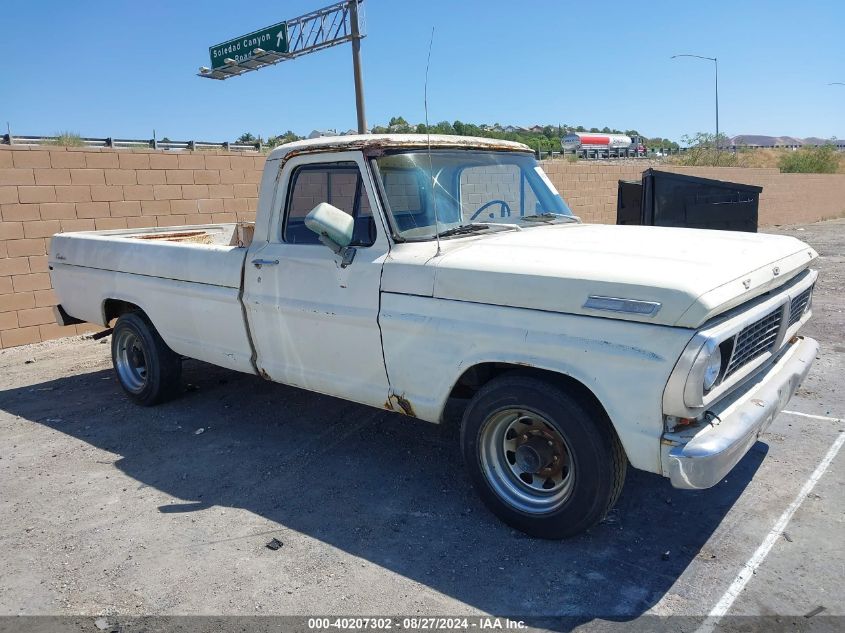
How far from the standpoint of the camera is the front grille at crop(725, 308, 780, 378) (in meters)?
3.21

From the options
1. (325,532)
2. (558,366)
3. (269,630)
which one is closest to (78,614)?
(269,630)

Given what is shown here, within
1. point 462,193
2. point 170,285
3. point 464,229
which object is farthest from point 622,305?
point 170,285

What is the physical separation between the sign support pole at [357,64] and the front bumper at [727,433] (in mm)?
13412

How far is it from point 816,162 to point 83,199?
38472 mm

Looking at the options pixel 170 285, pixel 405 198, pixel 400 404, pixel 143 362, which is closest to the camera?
pixel 400 404

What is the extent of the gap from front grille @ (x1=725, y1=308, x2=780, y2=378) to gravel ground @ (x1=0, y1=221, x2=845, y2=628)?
918 mm

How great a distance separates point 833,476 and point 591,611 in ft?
6.99

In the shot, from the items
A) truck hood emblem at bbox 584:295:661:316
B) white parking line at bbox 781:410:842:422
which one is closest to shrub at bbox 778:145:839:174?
white parking line at bbox 781:410:842:422

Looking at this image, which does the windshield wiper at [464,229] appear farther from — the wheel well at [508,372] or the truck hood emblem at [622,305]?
the truck hood emblem at [622,305]

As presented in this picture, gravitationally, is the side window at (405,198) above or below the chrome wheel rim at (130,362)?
above

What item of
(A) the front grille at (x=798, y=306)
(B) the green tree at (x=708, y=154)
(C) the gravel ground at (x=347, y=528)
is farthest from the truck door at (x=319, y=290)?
(B) the green tree at (x=708, y=154)

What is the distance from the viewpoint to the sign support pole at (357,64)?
15.7 m

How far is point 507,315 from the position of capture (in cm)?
335

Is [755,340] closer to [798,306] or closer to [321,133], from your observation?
[798,306]
